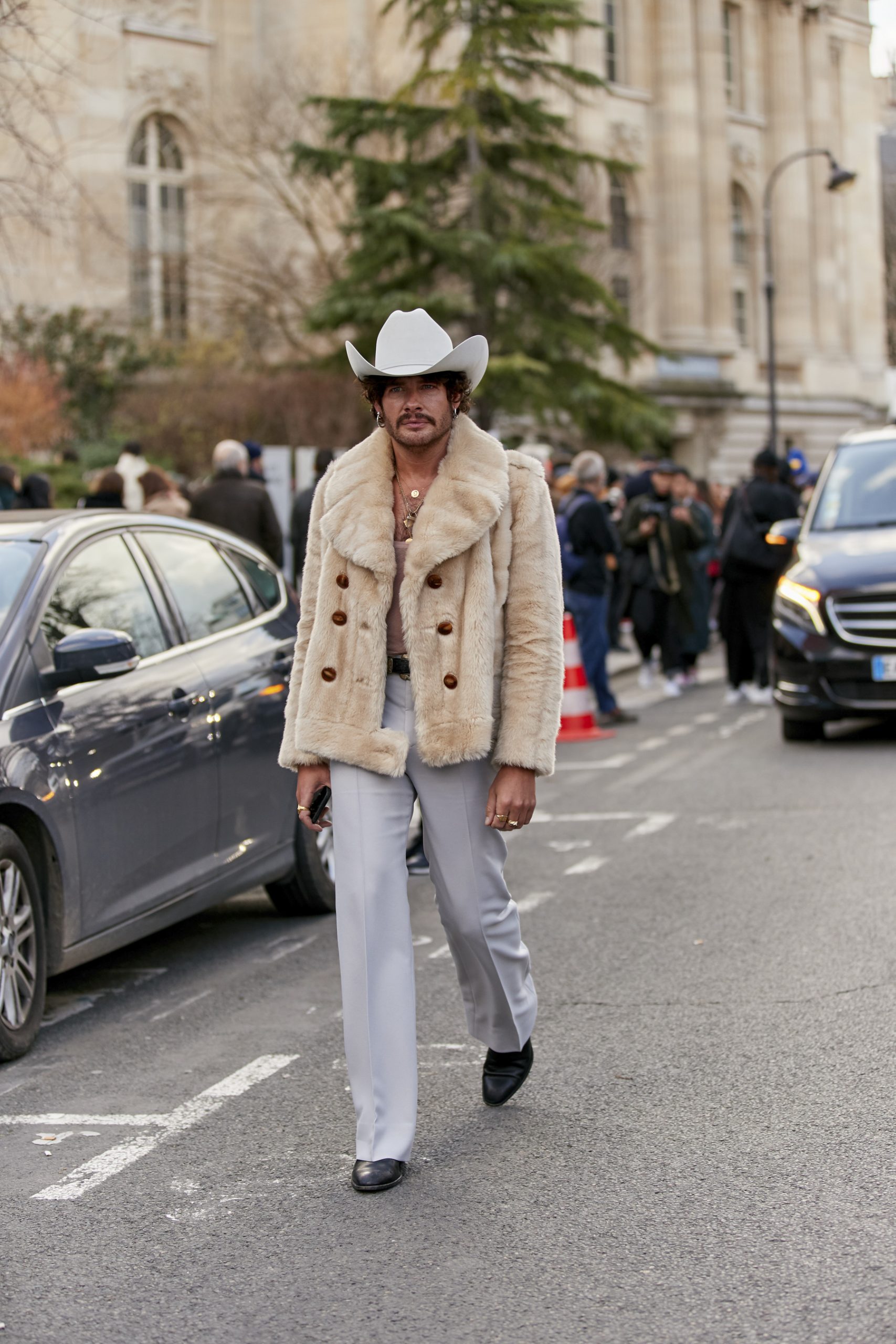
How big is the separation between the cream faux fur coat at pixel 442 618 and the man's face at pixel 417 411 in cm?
8

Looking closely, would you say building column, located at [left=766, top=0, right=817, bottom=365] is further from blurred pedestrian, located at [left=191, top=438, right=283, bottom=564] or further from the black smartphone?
the black smartphone

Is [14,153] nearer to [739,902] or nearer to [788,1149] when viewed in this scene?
[739,902]

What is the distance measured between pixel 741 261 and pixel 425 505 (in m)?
56.0

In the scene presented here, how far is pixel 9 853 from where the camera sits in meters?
5.67

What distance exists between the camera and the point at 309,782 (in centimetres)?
467

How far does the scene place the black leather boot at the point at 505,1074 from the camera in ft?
16.4

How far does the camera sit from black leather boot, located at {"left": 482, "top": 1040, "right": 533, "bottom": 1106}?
196 inches

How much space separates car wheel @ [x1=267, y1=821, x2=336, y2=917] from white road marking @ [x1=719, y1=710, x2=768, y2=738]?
639 centimetres

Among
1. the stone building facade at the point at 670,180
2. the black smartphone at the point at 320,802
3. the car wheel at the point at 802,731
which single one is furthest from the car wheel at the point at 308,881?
the stone building facade at the point at 670,180

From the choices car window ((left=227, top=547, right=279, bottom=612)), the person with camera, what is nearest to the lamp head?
the person with camera

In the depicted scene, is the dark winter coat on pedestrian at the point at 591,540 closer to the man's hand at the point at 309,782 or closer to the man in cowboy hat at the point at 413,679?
the man in cowboy hat at the point at 413,679

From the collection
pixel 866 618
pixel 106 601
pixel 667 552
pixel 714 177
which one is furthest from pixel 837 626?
pixel 714 177

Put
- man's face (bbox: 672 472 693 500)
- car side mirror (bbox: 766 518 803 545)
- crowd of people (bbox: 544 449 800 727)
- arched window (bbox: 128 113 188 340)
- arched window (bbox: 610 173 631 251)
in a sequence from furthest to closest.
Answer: arched window (bbox: 610 173 631 251) → arched window (bbox: 128 113 188 340) → man's face (bbox: 672 472 693 500) → crowd of people (bbox: 544 449 800 727) → car side mirror (bbox: 766 518 803 545)

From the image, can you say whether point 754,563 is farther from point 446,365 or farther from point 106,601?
point 446,365
